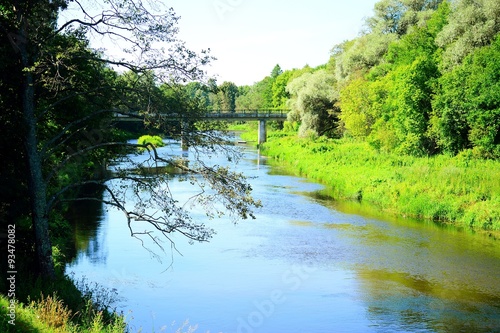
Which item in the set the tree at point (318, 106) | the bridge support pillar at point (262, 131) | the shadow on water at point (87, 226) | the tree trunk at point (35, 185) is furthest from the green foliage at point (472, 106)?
the bridge support pillar at point (262, 131)

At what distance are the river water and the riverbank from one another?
4.60ft

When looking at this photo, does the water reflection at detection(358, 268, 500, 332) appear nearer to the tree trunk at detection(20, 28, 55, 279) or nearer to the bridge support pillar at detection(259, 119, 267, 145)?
the tree trunk at detection(20, 28, 55, 279)

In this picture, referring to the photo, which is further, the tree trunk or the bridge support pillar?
the bridge support pillar

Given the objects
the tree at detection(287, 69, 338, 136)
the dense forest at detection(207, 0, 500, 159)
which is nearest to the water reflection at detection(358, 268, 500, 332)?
the dense forest at detection(207, 0, 500, 159)

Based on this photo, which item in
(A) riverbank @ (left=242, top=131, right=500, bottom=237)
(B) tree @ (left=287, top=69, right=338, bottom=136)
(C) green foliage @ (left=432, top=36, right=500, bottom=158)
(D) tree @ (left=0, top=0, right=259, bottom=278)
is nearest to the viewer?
(D) tree @ (left=0, top=0, right=259, bottom=278)

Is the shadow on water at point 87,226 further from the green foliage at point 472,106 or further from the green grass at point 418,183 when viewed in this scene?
the green foliage at point 472,106

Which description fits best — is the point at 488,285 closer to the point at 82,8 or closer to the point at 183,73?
the point at 183,73

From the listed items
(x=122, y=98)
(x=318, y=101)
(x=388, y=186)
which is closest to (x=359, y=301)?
(x=122, y=98)

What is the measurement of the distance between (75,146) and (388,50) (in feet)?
118

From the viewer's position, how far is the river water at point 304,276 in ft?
44.6

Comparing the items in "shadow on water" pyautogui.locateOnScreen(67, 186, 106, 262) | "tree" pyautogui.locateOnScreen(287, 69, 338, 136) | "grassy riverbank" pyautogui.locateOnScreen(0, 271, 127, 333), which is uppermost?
"tree" pyautogui.locateOnScreen(287, 69, 338, 136)

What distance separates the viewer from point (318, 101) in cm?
5331

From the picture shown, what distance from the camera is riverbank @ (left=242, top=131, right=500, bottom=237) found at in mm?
23531

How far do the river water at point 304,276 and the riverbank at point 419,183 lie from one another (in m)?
1.40
